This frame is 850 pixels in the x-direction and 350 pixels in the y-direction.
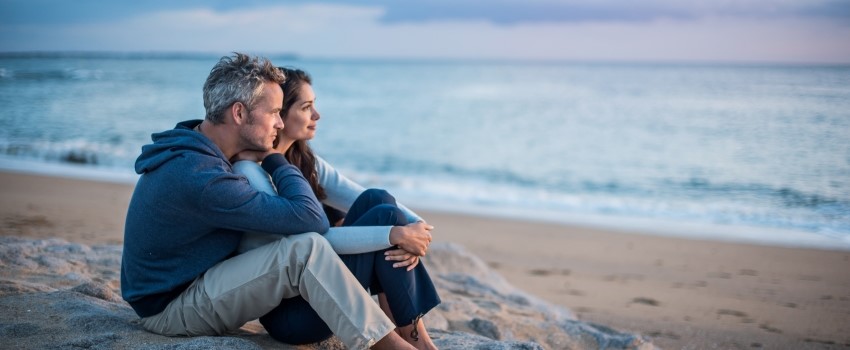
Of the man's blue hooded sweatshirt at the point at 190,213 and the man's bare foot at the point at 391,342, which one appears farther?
the man's bare foot at the point at 391,342

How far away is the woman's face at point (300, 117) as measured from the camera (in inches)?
143

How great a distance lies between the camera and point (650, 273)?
6.66 meters

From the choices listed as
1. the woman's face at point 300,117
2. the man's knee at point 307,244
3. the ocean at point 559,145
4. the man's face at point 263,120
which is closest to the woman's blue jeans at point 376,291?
the man's knee at point 307,244

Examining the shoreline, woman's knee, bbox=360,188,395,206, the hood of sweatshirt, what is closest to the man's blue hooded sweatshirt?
the hood of sweatshirt

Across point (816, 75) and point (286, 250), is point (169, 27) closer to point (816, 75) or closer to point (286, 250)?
point (286, 250)

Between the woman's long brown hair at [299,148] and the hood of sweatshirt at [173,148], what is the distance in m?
0.82

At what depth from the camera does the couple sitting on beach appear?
272 centimetres

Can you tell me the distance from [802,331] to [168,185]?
172 inches

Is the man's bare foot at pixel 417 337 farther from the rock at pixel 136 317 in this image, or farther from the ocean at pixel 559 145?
the ocean at pixel 559 145

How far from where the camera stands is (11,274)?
4.18m

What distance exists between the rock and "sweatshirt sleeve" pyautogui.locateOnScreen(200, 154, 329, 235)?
51cm

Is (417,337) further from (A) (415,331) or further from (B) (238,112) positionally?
(B) (238,112)

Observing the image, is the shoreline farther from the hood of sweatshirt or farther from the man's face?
the hood of sweatshirt

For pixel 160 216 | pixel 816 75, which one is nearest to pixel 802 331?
pixel 160 216
